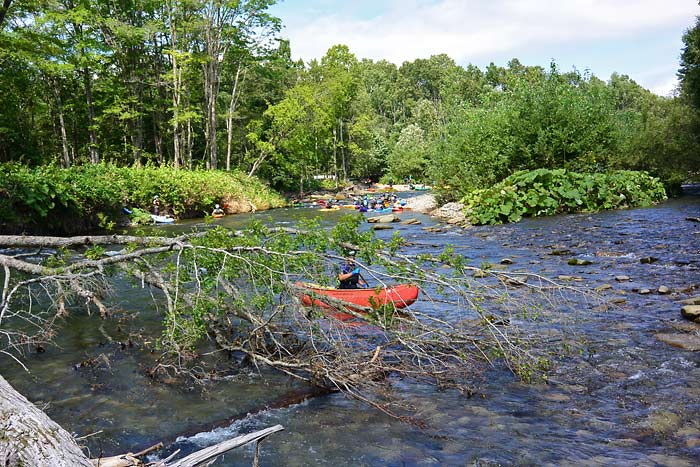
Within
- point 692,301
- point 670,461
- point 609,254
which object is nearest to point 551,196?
point 609,254

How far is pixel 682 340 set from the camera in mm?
6891

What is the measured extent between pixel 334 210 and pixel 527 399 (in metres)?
26.5

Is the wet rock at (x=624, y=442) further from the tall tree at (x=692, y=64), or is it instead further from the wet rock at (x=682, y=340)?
the tall tree at (x=692, y=64)

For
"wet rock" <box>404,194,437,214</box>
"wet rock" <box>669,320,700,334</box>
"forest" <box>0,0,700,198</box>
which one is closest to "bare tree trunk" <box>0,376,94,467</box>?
"wet rock" <box>669,320,700,334</box>

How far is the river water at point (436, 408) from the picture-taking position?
4723 mm

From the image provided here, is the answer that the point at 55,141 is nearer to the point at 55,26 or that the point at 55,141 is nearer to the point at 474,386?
the point at 55,26

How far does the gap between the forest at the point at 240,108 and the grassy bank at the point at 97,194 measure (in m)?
2.69

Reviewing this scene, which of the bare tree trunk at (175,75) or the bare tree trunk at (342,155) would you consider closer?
the bare tree trunk at (175,75)

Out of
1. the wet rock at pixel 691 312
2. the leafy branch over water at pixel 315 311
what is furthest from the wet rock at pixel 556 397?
the wet rock at pixel 691 312

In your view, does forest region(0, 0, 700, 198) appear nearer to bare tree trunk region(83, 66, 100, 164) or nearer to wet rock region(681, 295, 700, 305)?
bare tree trunk region(83, 66, 100, 164)

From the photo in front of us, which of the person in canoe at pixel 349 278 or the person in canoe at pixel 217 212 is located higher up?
the person in canoe at pixel 217 212

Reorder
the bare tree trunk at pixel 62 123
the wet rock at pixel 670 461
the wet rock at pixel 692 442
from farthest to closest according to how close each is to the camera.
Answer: the bare tree trunk at pixel 62 123 → the wet rock at pixel 692 442 → the wet rock at pixel 670 461

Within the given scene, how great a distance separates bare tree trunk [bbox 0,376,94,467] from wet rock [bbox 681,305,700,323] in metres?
8.18

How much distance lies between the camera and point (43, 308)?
1000 cm
